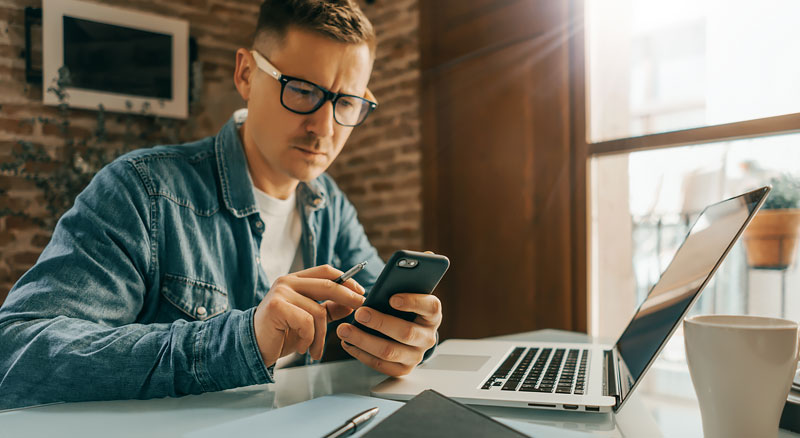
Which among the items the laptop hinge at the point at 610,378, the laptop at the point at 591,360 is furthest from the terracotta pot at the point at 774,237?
the laptop hinge at the point at 610,378

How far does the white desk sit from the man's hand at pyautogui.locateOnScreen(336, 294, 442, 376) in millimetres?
57

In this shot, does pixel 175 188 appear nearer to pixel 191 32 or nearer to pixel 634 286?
pixel 634 286

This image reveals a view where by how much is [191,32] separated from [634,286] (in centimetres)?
276

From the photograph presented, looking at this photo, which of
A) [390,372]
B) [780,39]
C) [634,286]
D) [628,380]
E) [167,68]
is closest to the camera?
[628,380]

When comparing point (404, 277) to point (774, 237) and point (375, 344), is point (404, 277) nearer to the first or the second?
point (375, 344)

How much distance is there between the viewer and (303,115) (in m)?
1.15

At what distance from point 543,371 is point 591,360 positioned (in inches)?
5.8

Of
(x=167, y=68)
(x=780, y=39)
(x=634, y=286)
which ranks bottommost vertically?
(x=634, y=286)

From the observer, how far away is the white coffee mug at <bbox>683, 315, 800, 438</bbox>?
56 centimetres

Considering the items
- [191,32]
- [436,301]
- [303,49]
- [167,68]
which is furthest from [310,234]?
[191,32]

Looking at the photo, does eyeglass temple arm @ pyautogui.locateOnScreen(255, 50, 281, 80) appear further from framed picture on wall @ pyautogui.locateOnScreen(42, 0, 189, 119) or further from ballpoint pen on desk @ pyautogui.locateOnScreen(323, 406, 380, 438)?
framed picture on wall @ pyautogui.locateOnScreen(42, 0, 189, 119)

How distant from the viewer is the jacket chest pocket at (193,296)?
3.48 ft

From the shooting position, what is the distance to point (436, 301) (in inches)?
34.2

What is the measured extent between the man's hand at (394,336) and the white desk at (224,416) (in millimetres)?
57
